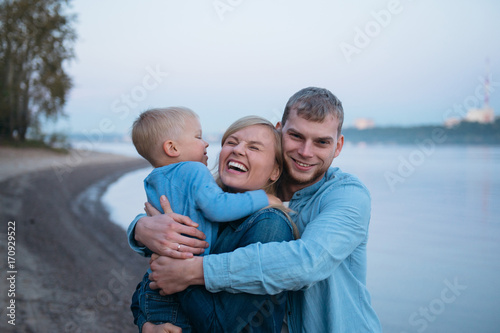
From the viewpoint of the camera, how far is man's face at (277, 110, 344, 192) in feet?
7.97

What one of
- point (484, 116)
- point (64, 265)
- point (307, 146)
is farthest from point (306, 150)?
point (484, 116)

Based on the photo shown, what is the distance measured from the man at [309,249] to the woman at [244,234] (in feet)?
0.29

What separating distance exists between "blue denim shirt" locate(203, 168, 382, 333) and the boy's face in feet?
2.35

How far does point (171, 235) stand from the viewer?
1.97 m

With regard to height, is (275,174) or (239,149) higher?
(239,149)

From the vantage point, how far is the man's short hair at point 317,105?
2.41m

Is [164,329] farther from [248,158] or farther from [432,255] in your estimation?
[432,255]

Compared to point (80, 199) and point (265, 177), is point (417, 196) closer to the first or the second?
point (80, 199)

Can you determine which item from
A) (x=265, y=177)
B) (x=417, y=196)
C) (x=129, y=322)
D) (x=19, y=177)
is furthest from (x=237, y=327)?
(x=417, y=196)

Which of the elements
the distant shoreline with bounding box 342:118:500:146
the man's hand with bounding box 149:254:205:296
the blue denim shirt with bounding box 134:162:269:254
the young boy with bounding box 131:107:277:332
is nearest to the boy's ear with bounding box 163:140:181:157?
the young boy with bounding box 131:107:277:332

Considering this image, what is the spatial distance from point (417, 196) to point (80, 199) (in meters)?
14.8

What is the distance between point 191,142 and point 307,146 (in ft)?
2.30

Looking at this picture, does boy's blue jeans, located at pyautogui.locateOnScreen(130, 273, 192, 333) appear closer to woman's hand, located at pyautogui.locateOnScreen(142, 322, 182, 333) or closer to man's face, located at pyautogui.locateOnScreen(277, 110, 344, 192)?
woman's hand, located at pyautogui.locateOnScreen(142, 322, 182, 333)

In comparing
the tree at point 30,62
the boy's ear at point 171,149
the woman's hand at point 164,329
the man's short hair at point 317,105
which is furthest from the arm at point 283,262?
the tree at point 30,62
